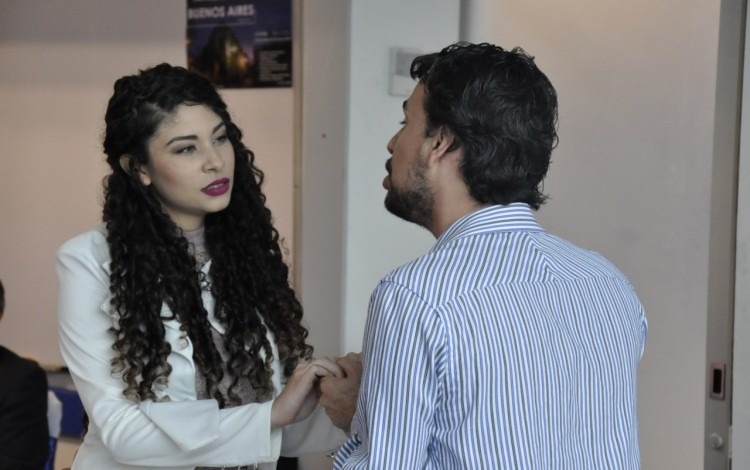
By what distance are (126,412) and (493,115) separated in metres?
0.96

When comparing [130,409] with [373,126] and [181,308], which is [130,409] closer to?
[181,308]

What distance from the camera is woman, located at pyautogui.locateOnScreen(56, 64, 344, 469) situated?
1874 mm

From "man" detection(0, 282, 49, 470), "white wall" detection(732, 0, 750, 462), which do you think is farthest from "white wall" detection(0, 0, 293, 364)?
"white wall" detection(732, 0, 750, 462)

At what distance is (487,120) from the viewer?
1453mm

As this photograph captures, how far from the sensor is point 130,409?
1.86 meters

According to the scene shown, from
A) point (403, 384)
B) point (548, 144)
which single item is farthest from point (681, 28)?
point (403, 384)

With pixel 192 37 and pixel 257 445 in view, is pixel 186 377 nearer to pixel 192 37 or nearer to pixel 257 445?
pixel 257 445

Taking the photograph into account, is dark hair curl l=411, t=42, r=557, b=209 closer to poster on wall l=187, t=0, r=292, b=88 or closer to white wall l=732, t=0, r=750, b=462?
white wall l=732, t=0, r=750, b=462

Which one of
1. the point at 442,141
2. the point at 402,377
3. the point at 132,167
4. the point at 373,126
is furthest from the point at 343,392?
the point at 373,126

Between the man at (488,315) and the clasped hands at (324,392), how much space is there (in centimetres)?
23

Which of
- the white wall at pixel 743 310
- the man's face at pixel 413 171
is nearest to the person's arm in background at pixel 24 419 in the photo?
the man's face at pixel 413 171

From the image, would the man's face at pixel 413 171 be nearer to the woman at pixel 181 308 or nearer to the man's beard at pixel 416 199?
the man's beard at pixel 416 199

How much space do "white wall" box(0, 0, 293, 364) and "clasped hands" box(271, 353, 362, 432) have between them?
2.50 m

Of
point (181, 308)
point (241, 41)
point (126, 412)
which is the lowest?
point (126, 412)
